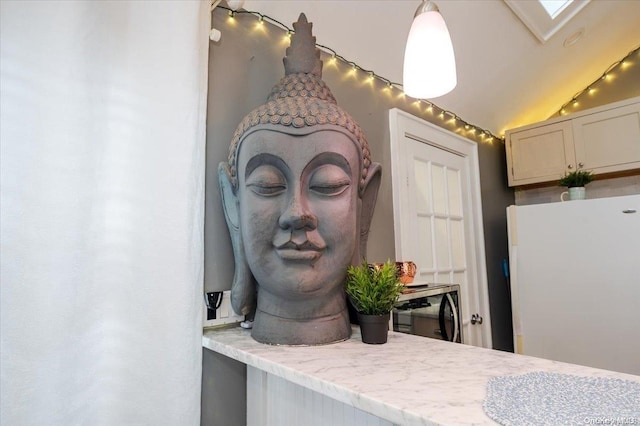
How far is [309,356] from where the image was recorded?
83 cm

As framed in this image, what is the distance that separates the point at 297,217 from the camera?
2.96 ft

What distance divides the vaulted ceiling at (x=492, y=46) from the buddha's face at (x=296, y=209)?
2.17 ft

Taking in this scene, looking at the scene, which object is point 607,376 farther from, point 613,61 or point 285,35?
point 613,61

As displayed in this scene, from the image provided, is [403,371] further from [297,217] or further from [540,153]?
[540,153]

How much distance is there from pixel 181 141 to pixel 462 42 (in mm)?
1599

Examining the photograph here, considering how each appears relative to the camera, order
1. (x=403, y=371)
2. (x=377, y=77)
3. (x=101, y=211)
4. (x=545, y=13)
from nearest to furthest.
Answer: (x=403, y=371) → (x=101, y=211) → (x=377, y=77) → (x=545, y=13)

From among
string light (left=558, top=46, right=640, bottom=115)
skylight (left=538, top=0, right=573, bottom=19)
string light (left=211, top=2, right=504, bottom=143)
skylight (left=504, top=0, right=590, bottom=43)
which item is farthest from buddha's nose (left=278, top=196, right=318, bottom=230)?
string light (left=558, top=46, right=640, bottom=115)

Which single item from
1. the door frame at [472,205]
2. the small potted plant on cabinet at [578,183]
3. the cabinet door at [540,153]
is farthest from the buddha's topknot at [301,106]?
the cabinet door at [540,153]

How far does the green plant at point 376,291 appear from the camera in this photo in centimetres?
92

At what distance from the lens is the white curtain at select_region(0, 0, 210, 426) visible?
737 mm

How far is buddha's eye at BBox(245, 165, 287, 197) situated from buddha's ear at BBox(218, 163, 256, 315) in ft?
0.33

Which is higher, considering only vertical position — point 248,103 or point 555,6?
point 555,6

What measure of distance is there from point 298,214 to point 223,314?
47 cm

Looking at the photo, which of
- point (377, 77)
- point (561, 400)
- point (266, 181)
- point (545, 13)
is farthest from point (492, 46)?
point (561, 400)
